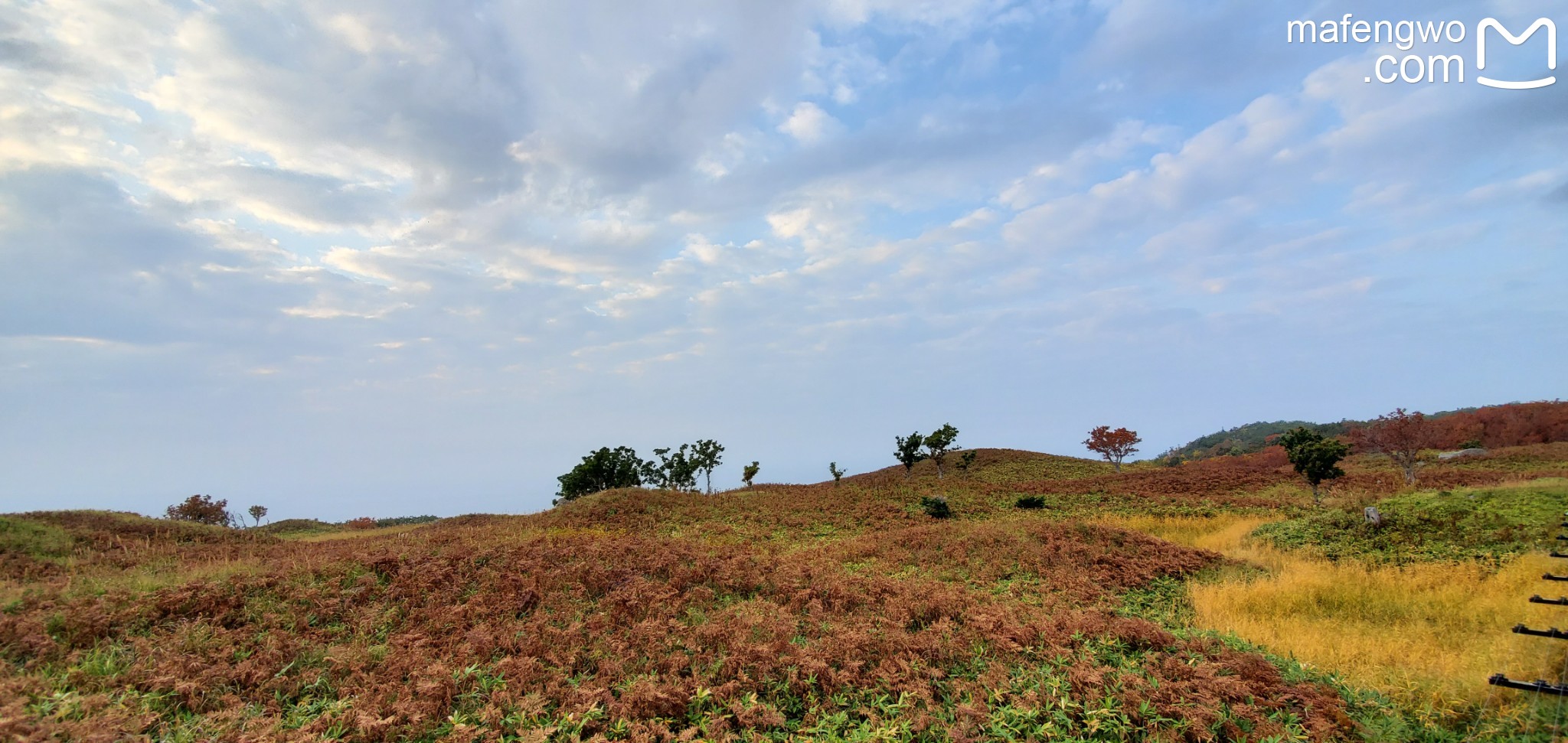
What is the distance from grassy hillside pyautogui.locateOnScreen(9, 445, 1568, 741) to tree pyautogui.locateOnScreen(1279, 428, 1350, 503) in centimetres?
1349

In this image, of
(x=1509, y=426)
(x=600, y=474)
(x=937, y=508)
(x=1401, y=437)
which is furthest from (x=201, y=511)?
(x=1509, y=426)

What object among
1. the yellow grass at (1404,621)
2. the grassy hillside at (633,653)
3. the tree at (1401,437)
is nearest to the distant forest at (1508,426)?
the tree at (1401,437)

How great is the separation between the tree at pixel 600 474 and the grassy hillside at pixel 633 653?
27.7m

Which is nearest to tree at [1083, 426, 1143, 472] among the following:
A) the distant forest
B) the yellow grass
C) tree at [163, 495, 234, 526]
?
the distant forest

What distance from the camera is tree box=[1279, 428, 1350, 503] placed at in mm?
23273

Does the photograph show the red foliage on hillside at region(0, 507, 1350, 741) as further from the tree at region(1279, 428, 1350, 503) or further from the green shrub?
the tree at region(1279, 428, 1350, 503)

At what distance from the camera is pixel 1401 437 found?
29.2 m

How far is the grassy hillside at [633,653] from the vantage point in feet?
20.7

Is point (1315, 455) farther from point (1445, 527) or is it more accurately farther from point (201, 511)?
point (201, 511)

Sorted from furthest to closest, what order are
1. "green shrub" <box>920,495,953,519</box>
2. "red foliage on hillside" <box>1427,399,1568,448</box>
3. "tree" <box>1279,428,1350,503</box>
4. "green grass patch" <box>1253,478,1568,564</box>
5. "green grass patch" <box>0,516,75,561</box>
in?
"red foliage on hillside" <box>1427,399,1568,448</box> → "green shrub" <box>920,495,953,519</box> → "tree" <box>1279,428,1350,503</box> → "green grass patch" <box>0,516,75,561</box> → "green grass patch" <box>1253,478,1568,564</box>

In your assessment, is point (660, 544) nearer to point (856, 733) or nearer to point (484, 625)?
point (484, 625)

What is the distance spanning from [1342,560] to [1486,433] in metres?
50.8

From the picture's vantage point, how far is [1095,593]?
12.8m

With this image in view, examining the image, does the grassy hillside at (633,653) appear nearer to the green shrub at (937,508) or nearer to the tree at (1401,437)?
the green shrub at (937,508)
